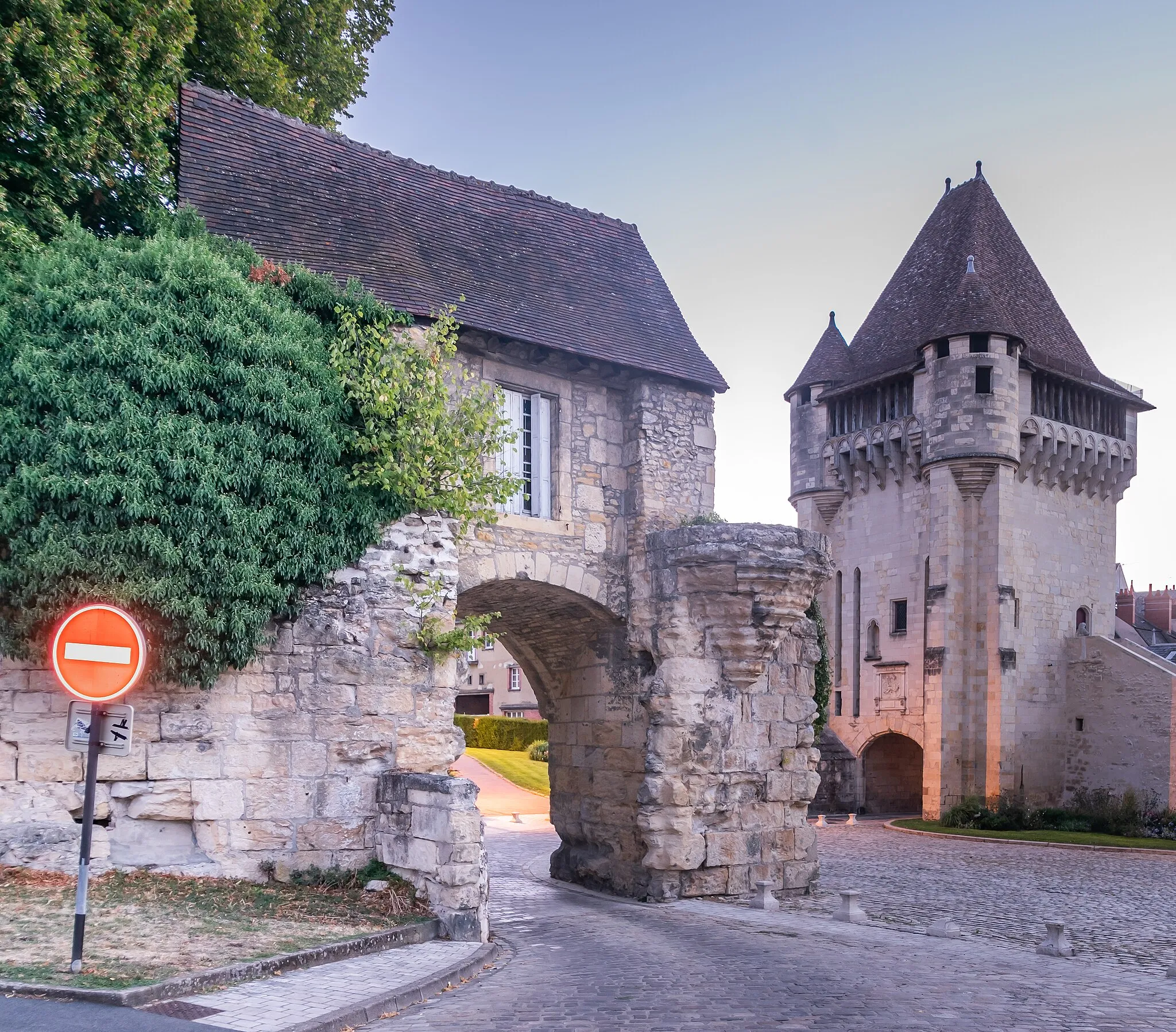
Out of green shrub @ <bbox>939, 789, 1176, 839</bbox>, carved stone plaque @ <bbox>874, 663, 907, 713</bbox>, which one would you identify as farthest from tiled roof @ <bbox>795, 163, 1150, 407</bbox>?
green shrub @ <bbox>939, 789, 1176, 839</bbox>

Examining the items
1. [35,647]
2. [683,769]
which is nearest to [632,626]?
[683,769]

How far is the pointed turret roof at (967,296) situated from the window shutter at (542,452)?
16713 mm

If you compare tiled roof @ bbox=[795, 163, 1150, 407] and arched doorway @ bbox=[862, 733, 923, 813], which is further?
arched doorway @ bbox=[862, 733, 923, 813]

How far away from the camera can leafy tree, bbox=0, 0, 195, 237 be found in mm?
10289

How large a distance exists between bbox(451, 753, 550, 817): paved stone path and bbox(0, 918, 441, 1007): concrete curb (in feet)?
46.5

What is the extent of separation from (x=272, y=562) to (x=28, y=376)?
2384mm

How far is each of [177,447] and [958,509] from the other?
853 inches

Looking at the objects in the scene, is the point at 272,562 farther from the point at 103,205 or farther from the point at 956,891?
the point at 956,891

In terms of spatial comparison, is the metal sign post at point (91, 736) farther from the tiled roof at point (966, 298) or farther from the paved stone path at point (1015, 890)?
the tiled roof at point (966, 298)

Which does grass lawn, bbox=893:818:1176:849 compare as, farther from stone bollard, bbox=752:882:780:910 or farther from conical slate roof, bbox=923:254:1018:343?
stone bollard, bbox=752:882:780:910

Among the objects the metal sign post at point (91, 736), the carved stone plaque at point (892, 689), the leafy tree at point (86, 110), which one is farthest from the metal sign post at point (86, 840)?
the carved stone plaque at point (892, 689)

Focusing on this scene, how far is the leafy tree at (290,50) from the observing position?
14953 mm

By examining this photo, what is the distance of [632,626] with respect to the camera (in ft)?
43.8

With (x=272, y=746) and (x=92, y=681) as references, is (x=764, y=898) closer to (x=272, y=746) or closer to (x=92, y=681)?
(x=272, y=746)
